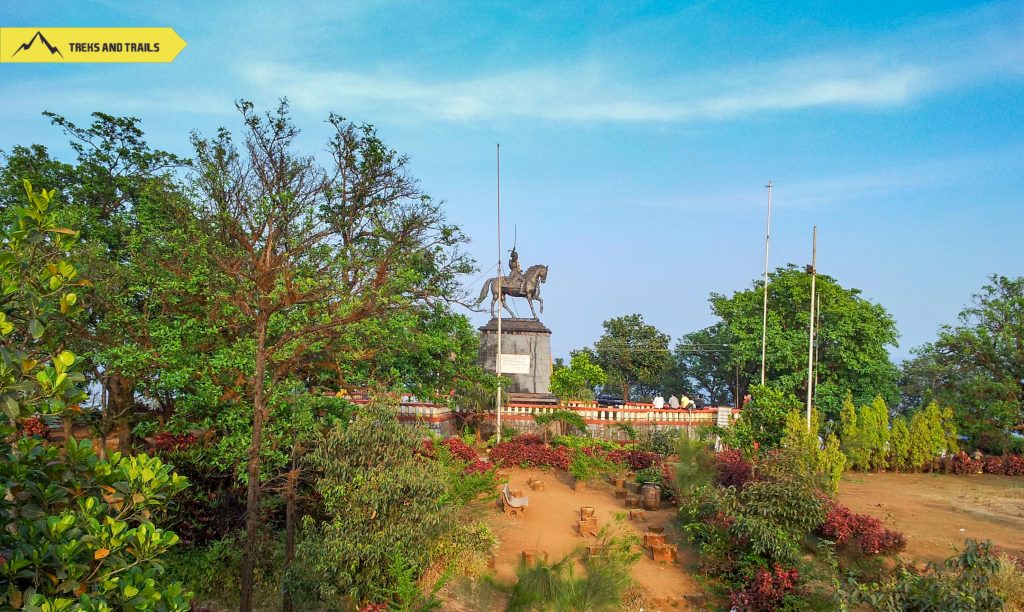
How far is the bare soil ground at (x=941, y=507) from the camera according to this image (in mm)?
13773

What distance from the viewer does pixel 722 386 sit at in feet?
144

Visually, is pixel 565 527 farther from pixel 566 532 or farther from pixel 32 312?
pixel 32 312

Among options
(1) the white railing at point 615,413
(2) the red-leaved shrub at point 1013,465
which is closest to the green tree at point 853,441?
(1) the white railing at point 615,413

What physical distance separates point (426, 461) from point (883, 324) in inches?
1116

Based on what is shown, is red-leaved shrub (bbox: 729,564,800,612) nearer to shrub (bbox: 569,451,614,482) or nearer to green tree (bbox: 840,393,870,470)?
shrub (bbox: 569,451,614,482)

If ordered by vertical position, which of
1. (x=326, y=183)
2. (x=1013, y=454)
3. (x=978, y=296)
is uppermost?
(x=326, y=183)

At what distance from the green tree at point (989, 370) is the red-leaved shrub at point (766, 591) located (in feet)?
60.4

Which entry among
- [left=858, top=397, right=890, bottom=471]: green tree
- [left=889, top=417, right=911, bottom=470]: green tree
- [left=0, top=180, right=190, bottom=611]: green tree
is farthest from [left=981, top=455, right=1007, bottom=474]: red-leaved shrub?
[left=0, top=180, right=190, bottom=611]: green tree

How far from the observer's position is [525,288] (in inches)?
1013

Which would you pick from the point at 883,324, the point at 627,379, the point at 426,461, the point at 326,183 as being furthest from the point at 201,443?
the point at 627,379

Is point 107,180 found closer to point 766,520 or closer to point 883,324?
point 766,520

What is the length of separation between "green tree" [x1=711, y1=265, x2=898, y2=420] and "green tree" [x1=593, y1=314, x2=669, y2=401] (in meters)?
9.13

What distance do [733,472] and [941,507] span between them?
21.7ft

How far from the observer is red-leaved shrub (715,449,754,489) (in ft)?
47.9
